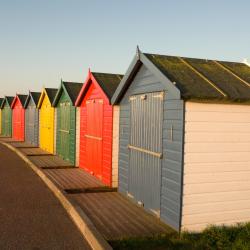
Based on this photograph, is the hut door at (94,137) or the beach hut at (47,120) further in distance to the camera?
the beach hut at (47,120)

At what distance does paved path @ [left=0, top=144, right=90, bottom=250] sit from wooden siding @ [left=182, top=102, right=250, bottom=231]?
2.29m

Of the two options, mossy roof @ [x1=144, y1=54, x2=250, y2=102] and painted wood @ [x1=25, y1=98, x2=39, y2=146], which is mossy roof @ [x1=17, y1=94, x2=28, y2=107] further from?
mossy roof @ [x1=144, y1=54, x2=250, y2=102]

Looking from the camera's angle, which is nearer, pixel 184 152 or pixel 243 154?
pixel 184 152

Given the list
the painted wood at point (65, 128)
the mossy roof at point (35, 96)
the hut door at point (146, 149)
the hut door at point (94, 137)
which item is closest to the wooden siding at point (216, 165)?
the hut door at point (146, 149)

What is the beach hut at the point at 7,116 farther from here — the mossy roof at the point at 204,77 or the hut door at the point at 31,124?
the mossy roof at the point at 204,77

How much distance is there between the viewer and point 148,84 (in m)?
8.78

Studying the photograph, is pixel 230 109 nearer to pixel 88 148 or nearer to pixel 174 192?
pixel 174 192

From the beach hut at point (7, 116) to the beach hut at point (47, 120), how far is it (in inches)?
435

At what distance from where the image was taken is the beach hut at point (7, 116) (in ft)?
109

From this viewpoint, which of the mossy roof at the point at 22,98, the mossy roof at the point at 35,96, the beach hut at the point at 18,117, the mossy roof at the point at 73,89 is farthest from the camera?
the beach hut at the point at 18,117

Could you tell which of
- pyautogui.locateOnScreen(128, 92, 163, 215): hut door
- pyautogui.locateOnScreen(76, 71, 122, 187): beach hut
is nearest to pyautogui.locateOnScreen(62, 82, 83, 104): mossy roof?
pyautogui.locateOnScreen(76, 71, 122, 187): beach hut

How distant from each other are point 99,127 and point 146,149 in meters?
4.12

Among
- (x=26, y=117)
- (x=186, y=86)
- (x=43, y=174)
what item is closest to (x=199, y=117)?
(x=186, y=86)

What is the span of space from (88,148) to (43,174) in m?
2.00
